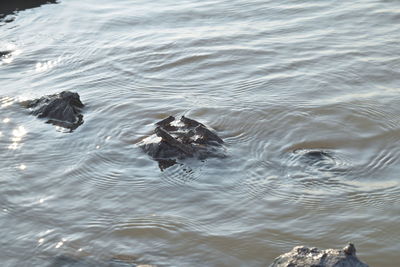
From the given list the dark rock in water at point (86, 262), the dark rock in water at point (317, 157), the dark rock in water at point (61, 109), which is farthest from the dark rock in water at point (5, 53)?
the dark rock in water at point (86, 262)

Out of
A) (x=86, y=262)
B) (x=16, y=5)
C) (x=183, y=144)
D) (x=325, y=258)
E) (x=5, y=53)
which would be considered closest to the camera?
(x=325, y=258)

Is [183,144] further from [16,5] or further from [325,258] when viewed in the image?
[16,5]

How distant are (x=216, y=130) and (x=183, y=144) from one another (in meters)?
0.67

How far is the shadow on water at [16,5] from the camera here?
11078mm

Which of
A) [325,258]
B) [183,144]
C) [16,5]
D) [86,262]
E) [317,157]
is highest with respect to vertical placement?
[16,5]

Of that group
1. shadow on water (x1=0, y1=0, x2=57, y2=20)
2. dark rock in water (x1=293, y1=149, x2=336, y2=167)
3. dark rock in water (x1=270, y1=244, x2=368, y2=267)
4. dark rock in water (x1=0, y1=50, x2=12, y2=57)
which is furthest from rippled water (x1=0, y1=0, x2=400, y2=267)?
shadow on water (x1=0, y1=0, x2=57, y2=20)

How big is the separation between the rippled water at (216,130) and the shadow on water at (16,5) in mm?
827

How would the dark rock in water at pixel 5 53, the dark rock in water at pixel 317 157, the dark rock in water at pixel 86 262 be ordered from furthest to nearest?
the dark rock in water at pixel 5 53, the dark rock in water at pixel 317 157, the dark rock in water at pixel 86 262

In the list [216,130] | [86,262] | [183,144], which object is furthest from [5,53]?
[86,262]

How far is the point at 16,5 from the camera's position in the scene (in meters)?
11.3

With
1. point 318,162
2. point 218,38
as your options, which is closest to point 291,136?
point 318,162

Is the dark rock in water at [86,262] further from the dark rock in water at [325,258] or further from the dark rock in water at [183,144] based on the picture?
the dark rock in water at [183,144]

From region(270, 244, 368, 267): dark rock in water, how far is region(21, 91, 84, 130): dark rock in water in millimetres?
3502

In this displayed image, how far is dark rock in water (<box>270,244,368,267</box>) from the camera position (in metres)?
3.74
